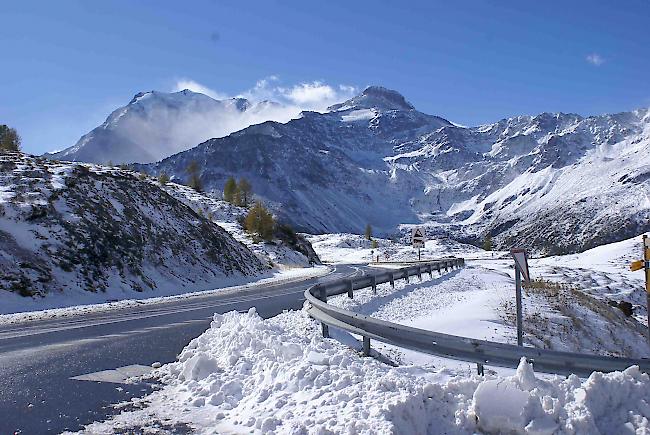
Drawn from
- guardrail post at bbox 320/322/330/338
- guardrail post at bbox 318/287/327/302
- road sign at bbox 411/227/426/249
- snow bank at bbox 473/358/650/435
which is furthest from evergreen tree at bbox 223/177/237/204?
snow bank at bbox 473/358/650/435

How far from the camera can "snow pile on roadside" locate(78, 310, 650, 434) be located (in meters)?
5.45

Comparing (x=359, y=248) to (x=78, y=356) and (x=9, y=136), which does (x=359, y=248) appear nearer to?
(x=9, y=136)

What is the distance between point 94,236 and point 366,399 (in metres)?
24.7

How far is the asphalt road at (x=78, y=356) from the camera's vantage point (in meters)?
6.66

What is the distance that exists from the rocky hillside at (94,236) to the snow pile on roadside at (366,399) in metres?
16.6

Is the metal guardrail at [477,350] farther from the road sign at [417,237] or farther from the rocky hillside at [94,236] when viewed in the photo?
the road sign at [417,237]

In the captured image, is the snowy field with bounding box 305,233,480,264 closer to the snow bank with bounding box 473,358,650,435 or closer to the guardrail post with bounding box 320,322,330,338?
the guardrail post with bounding box 320,322,330,338

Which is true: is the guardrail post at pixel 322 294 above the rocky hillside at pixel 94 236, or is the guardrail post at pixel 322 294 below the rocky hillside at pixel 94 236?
below

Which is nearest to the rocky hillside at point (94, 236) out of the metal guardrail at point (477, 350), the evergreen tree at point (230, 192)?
the metal guardrail at point (477, 350)

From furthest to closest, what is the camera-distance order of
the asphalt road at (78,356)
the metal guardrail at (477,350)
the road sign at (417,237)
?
1. the road sign at (417,237)
2. the asphalt road at (78,356)
3. the metal guardrail at (477,350)

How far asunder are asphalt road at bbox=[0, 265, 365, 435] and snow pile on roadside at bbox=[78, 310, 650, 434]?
0.62 meters

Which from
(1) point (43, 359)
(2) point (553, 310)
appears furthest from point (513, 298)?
(1) point (43, 359)

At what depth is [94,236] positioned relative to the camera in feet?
91.8

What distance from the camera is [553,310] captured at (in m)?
17.8
